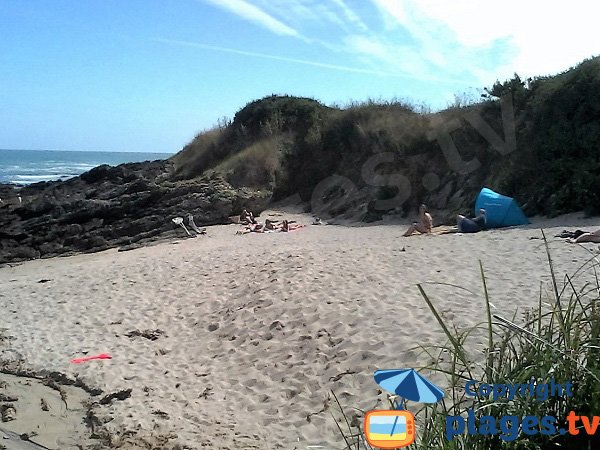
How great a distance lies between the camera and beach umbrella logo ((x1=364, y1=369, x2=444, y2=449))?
2.38 meters

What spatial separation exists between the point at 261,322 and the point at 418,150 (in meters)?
13.0

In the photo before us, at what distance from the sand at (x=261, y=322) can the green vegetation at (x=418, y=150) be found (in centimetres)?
254

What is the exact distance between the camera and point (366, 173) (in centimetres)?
1988

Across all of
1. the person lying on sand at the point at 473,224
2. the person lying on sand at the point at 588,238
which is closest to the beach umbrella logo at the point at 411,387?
the person lying on sand at the point at 588,238

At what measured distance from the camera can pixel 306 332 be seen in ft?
22.2

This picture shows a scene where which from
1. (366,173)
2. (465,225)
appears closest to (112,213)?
(366,173)

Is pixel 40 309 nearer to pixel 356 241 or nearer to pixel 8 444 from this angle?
pixel 8 444

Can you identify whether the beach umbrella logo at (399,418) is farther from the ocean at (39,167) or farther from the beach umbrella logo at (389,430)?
the ocean at (39,167)

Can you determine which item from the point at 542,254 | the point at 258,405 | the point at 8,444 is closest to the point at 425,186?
the point at 542,254

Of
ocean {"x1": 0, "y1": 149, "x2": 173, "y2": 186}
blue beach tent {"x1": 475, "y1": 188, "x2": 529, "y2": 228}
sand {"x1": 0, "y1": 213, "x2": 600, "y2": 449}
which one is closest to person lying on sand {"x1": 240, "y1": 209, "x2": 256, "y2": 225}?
Answer: sand {"x1": 0, "y1": 213, "x2": 600, "y2": 449}

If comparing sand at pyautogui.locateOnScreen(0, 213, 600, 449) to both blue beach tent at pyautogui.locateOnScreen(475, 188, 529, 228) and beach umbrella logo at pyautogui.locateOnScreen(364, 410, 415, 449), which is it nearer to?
blue beach tent at pyautogui.locateOnScreen(475, 188, 529, 228)

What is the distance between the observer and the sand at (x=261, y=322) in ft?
17.6

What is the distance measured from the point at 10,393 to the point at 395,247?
6.70m

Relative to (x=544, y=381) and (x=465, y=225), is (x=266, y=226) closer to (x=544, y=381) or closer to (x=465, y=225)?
(x=465, y=225)
